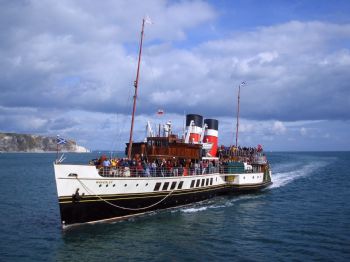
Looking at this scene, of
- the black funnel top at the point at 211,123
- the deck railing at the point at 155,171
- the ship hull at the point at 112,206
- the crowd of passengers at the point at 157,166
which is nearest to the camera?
the ship hull at the point at 112,206

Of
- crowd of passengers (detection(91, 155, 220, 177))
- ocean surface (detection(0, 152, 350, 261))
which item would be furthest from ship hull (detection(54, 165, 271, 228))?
ocean surface (detection(0, 152, 350, 261))

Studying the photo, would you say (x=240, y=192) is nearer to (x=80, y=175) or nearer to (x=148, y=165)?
(x=148, y=165)

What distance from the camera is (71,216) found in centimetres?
2442

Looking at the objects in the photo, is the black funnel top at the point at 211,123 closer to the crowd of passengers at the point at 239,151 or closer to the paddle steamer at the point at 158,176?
the paddle steamer at the point at 158,176

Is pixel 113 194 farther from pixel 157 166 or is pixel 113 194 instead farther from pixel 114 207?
→ pixel 157 166

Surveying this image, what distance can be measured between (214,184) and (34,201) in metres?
17.8

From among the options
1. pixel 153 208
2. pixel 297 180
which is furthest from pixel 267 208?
pixel 297 180

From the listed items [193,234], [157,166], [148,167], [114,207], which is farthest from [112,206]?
[157,166]

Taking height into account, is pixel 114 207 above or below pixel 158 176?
below

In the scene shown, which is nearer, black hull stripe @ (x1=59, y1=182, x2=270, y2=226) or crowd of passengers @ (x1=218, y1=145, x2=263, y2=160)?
black hull stripe @ (x1=59, y1=182, x2=270, y2=226)

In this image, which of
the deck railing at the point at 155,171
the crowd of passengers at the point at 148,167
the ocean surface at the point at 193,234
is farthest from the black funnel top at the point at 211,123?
the ocean surface at the point at 193,234

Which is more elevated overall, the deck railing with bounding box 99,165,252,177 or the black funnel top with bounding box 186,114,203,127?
the black funnel top with bounding box 186,114,203,127

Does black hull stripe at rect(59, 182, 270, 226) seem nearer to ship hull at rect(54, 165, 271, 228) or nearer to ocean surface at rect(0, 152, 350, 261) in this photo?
ship hull at rect(54, 165, 271, 228)

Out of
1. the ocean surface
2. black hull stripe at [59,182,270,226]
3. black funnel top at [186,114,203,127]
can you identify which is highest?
black funnel top at [186,114,203,127]
